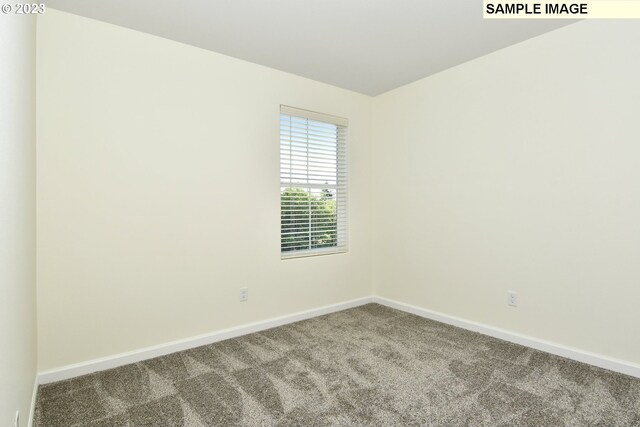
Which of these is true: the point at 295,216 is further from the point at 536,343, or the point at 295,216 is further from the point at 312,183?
the point at 536,343

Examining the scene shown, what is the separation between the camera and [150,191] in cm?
261

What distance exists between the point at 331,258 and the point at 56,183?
2.47 meters

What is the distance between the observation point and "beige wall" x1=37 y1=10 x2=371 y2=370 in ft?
7.47

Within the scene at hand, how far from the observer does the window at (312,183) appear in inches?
135

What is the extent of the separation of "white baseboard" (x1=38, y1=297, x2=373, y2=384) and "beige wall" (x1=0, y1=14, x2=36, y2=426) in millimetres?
352

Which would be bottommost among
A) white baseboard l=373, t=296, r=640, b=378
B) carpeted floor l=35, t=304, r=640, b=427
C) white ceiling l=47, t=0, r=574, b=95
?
carpeted floor l=35, t=304, r=640, b=427

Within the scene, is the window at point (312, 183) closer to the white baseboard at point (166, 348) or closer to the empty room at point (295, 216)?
the empty room at point (295, 216)

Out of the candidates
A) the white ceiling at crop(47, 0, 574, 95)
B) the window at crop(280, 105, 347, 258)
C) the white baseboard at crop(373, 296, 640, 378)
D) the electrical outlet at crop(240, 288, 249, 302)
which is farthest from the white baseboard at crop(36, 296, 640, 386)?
the white ceiling at crop(47, 0, 574, 95)

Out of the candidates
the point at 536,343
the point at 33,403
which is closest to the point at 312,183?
the point at 536,343

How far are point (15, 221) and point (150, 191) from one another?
4.09 ft

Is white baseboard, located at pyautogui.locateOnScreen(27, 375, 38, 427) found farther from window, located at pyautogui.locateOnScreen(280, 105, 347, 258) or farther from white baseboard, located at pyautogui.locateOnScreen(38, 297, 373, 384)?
window, located at pyautogui.locateOnScreen(280, 105, 347, 258)

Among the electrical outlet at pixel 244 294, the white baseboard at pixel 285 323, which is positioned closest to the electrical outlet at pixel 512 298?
the white baseboard at pixel 285 323

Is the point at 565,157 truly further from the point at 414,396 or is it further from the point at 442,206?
the point at 414,396

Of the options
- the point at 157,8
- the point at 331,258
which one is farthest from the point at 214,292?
the point at 157,8
